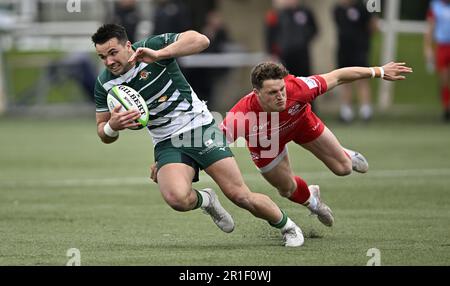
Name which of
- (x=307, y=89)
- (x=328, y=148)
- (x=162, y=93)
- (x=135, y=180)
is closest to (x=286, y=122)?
(x=307, y=89)

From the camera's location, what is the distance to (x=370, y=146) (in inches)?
696

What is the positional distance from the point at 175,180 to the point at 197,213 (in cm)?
246

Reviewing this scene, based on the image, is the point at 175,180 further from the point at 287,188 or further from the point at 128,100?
the point at 287,188

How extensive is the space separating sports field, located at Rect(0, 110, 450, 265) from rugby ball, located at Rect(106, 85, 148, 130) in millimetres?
1078

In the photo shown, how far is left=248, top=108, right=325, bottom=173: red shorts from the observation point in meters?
9.92

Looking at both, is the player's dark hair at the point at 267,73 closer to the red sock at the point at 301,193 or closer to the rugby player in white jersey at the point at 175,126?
the rugby player in white jersey at the point at 175,126

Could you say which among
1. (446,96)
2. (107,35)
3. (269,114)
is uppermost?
(107,35)

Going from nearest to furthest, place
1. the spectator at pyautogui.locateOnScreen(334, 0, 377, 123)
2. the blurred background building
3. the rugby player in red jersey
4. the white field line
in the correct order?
the rugby player in red jersey
the white field line
the spectator at pyautogui.locateOnScreen(334, 0, 377, 123)
the blurred background building

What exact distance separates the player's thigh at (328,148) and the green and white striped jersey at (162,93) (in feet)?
4.97

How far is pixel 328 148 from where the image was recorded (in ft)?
34.2

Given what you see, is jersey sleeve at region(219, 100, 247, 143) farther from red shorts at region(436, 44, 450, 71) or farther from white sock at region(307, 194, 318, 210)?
red shorts at region(436, 44, 450, 71)

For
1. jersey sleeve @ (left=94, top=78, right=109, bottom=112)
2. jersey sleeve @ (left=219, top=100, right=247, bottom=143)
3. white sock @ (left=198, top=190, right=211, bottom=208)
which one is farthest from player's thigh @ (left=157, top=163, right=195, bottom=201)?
jersey sleeve @ (left=94, top=78, right=109, bottom=112)

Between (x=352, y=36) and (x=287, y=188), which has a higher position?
(x=352, y=36)
